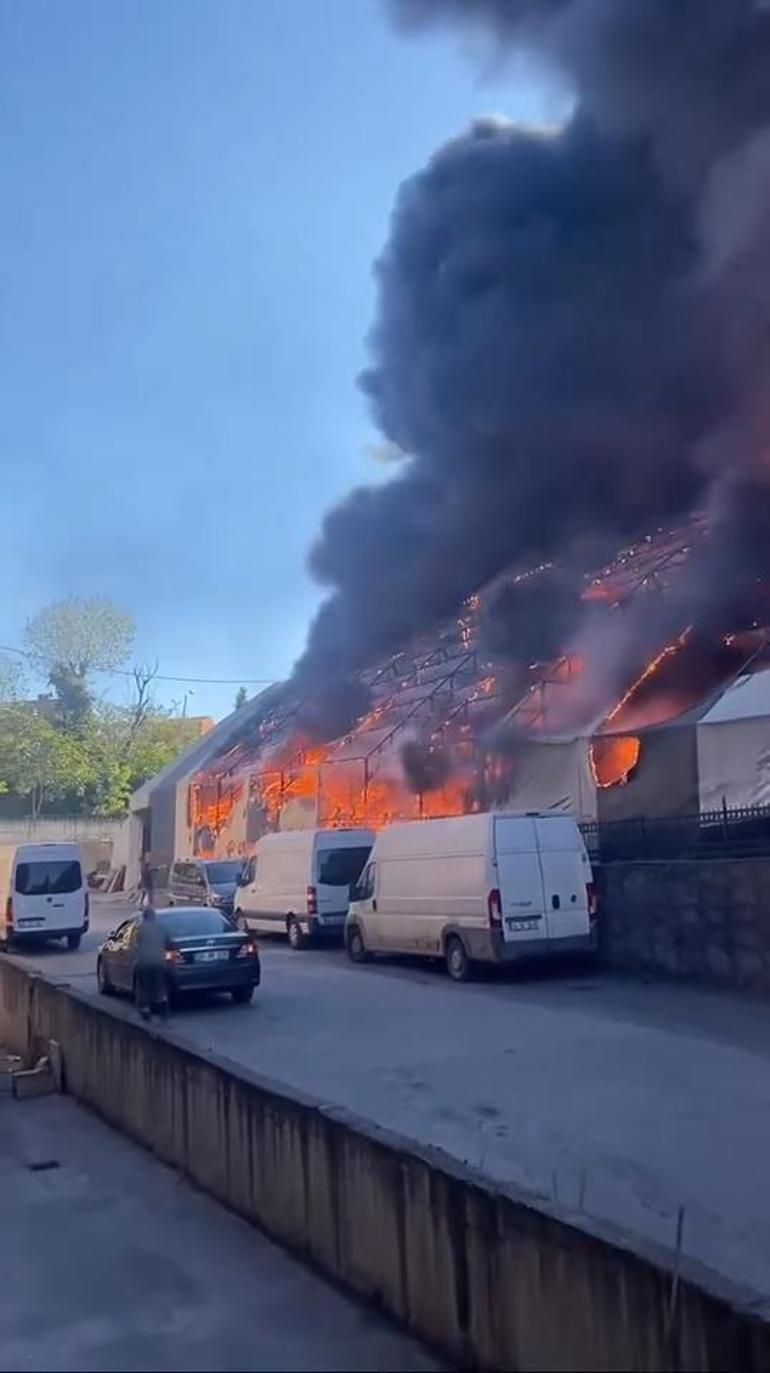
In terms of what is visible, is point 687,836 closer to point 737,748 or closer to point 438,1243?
point 737,748

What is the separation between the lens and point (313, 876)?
19469 mm

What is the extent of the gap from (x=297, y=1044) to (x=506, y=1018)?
2.14m

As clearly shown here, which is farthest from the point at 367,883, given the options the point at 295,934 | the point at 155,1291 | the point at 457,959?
the point at 155,1291

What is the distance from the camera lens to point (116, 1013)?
9.32m

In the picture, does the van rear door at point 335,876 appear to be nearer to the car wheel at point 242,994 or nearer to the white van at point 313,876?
the white van at point 313,876

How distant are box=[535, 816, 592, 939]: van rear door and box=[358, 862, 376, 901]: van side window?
3369 millimetres

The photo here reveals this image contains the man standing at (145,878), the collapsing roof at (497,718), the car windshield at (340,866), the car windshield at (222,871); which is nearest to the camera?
the car windshield at (340,866)

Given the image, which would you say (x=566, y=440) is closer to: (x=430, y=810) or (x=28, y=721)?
(x=430, y=810)

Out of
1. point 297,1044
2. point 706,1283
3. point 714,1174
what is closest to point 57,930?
point 297,1044

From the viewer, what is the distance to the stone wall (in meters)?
12.6

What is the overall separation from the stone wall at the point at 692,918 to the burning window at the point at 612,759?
5000 millimetres

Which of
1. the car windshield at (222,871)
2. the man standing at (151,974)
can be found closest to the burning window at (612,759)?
the car windshield at (222,871)

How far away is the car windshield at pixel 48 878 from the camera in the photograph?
73.2 feet

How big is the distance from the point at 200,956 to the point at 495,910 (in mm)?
3369
